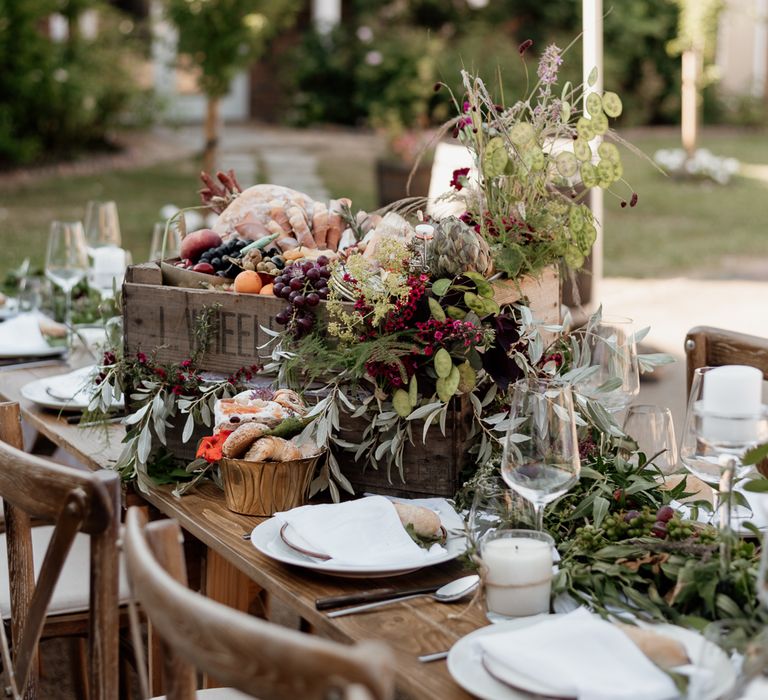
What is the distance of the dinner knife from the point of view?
1.73 m

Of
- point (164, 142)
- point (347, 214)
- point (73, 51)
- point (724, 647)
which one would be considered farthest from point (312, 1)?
point (724, 647)

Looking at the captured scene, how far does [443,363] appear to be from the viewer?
2.03 meters

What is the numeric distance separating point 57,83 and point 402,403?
10.9 metres

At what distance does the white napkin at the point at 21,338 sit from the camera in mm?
3322

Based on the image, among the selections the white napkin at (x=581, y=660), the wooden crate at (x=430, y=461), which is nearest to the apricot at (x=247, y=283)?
the wooden crate at (x=430, y=461)

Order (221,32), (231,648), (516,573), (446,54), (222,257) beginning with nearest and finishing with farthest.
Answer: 1. (231,648)
2. (516,573)
3. (222,257)
4. (221,32)
5. (446,54)

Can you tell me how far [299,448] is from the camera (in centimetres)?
211

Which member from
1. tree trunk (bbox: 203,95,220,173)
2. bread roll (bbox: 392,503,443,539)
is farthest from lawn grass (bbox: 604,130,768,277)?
bread roll (bbox: 392,503,443,539)

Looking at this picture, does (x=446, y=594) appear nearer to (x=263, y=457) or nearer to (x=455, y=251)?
(x=263, y=457)

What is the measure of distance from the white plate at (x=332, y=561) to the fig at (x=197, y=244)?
2.51 feet

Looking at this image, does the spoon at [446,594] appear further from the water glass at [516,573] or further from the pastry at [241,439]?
the pastry at [241,439]

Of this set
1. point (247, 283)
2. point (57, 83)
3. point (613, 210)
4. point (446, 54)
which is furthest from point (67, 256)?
point (446, 54)

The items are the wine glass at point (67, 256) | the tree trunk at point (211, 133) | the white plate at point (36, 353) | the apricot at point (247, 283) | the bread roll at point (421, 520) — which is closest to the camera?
the bread roll at point (421, 520)

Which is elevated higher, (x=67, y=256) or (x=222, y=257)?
(x=222, y=257)
